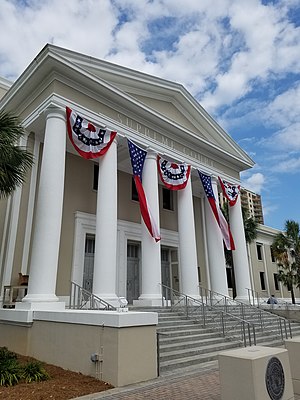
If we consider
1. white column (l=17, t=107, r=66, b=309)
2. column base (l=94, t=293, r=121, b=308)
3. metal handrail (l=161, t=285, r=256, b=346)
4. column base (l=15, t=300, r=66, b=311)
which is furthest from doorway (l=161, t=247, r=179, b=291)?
column base (l=15, t=300, r=66, b=311)

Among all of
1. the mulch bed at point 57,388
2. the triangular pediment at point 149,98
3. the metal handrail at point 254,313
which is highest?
the triangular pediment at point 149,98

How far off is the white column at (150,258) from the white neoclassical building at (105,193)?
44 mm

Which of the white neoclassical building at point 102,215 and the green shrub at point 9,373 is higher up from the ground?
the white neoclassical building at point 102,215

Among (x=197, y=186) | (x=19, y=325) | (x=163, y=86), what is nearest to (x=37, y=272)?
(x=19, y=325)

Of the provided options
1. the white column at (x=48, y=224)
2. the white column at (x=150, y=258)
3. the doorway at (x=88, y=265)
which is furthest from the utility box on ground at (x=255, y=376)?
the doorway at (x=88, y=265)

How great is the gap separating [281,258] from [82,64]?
2724 centimetres

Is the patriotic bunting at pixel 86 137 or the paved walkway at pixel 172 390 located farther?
the patriotic bunting at pixel 86 137

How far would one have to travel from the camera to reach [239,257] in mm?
18922

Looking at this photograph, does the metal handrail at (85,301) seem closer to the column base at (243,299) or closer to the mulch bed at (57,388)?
the mulch bed at (57,388)

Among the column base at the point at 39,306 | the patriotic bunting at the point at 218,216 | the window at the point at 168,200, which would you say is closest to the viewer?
the column base at the point at 39,306

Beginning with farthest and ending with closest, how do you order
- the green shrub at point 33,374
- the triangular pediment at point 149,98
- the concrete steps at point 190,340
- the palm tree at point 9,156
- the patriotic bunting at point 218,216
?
the patriotic bunting at point 218,216 < the triangular pediment at point 149,98 < the palm tree at point 9,156 < the concrete steps at point 190,340 < the green shrub at point 33,374

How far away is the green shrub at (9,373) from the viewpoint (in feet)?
20.3

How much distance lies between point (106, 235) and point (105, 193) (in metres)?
1.70

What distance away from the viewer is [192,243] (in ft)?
52.4
